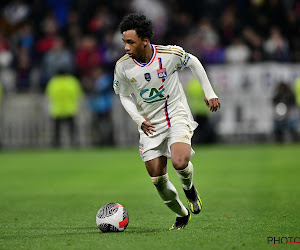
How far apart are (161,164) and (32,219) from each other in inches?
82.1

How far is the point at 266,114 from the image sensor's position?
21.5 metres

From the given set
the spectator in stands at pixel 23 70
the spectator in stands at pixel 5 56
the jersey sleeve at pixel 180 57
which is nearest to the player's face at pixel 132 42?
the jersey sleeve at pixel 180 57

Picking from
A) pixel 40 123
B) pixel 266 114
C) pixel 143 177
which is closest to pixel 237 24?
pixel 266 114

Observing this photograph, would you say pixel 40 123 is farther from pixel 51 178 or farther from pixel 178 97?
pixel 178 97

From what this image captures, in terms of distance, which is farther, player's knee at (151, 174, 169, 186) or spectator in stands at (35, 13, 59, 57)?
spectator in stands at (35, 13, 59, 57)

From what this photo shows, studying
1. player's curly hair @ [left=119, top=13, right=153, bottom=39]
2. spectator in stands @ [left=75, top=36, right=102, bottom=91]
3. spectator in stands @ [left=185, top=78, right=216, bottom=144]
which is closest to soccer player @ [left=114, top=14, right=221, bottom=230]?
player's curly hair @ [left=119, top=13, right=153, bottom=39]

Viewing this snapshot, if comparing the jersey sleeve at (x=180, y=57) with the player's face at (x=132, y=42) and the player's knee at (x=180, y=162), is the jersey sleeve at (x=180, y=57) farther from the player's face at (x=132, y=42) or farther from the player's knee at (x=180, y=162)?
the player's knee at (x=180, y=162)

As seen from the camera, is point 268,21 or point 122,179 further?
point 268,21

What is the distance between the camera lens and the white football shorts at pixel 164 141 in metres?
7.77

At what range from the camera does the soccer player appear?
768 cm

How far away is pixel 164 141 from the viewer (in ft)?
25.8

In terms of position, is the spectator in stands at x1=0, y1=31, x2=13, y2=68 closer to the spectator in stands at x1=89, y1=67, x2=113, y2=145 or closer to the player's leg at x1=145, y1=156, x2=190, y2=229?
the spectator in stands at x1=89, y1=67, x2=113, y2=145

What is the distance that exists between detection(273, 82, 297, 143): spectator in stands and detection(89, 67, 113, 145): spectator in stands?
512 cm

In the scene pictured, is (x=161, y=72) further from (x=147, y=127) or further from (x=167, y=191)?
A: (x=167, y=191)
